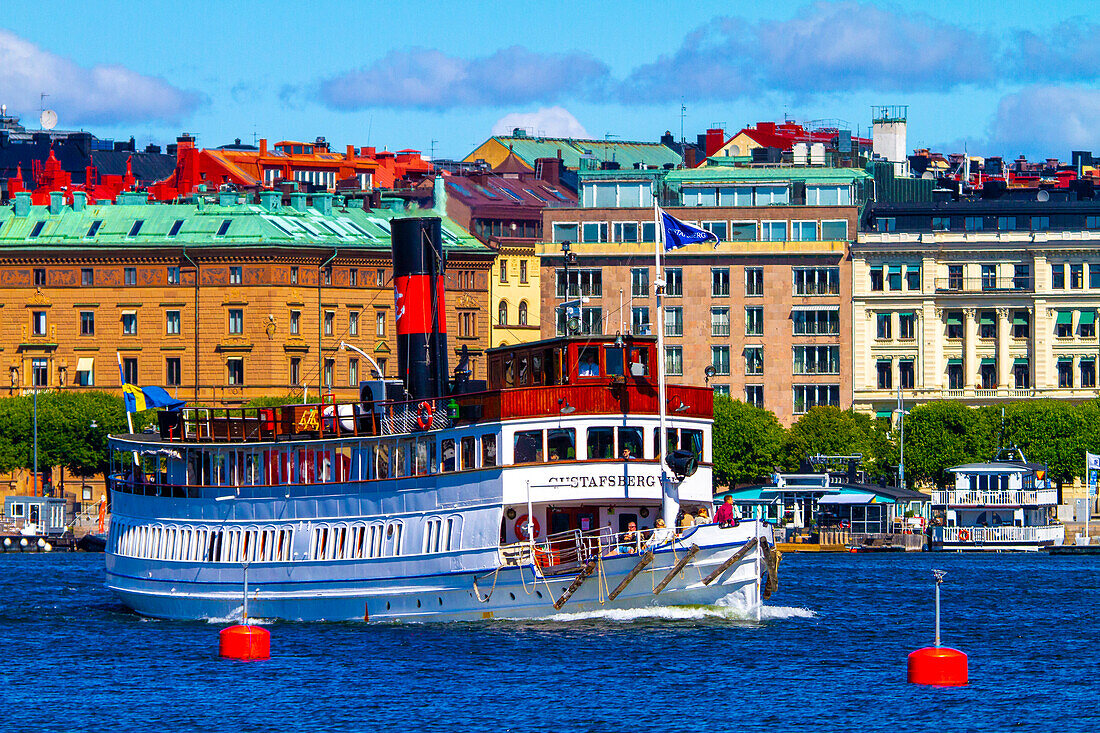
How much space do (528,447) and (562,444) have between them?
90 centimetres

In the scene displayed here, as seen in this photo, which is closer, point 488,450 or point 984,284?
point 488,450

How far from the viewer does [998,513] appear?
125250mm

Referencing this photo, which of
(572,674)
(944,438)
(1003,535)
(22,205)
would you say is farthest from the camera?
(22,205)

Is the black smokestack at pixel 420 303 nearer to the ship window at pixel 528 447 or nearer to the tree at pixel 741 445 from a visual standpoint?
the ship window at pixel 528 447

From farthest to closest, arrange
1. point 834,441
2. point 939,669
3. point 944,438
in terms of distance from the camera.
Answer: point 834,441 < point 944,438 < point 939,669

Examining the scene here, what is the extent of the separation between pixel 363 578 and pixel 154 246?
86524 mm

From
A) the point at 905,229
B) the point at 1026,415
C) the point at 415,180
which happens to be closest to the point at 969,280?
the point at 905,229

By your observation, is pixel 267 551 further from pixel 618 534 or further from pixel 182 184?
pixel 182 184

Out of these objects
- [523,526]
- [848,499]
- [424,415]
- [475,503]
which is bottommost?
[848,499]

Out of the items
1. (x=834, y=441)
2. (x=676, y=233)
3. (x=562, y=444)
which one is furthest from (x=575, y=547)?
(x=834, y=441)

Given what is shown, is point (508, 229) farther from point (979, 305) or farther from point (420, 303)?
point (420, 303)

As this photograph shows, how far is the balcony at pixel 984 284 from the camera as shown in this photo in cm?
15450

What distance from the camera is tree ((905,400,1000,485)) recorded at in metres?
141

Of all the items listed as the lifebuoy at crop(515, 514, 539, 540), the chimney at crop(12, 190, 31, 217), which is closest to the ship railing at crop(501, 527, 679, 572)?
the lifebuoy at crop(515, 514, 539, 540)
